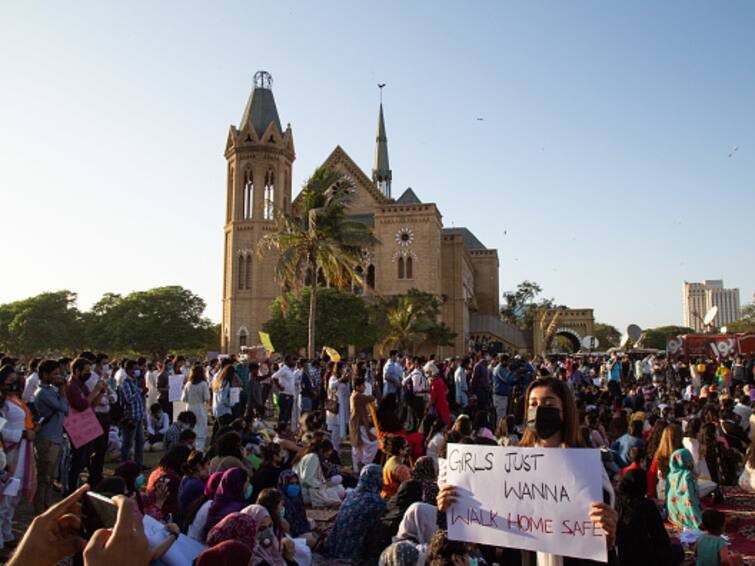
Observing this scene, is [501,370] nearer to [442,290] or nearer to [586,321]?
[442,290]

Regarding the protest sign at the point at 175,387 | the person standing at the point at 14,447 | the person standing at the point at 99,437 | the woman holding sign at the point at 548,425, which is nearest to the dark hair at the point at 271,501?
the person standing at the point at 14,447

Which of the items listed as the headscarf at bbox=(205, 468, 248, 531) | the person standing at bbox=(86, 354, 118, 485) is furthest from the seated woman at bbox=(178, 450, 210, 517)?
the person standing at bbox=(86, 354, 118, 485)

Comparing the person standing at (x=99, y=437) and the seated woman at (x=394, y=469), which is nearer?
the seated woman at (x=394, y=469)

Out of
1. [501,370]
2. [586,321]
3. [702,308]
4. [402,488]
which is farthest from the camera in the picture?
[702,308]

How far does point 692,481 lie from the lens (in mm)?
7629

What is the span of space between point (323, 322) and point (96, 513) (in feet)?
131

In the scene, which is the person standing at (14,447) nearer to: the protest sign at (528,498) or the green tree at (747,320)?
the protest sign at (528,498)

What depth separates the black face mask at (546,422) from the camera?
112 inches

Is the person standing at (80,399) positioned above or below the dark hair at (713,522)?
above

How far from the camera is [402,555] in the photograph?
460 cm

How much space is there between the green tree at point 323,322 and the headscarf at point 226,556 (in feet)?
124

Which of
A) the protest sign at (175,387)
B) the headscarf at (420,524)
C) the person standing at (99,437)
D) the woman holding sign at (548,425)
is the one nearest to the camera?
the woman holding sign at (548,425)

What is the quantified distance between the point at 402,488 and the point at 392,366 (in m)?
8.95

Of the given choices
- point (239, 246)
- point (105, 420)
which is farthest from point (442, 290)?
point (105, 420)
